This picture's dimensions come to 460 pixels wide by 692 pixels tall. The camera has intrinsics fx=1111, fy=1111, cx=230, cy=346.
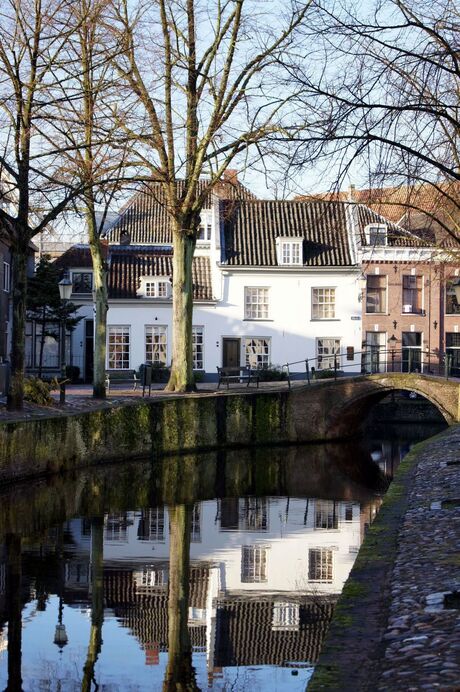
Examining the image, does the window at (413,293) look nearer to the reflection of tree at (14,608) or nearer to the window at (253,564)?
the window at (253,564)

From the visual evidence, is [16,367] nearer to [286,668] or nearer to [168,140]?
[168,140]

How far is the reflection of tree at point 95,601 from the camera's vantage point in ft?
29.3

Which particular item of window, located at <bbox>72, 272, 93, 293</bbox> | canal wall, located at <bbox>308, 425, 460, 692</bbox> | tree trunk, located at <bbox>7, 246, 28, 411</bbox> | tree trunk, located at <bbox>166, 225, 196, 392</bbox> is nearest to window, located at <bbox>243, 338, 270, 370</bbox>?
window, located at <bbox>72, 272, 93, 293</bbox>

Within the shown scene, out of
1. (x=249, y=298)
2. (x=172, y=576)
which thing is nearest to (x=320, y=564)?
(x=172, y=576)

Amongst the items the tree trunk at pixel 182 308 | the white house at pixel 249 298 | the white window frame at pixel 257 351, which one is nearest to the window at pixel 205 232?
the white house at pixel 249 298

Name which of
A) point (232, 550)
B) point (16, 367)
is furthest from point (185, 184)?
point (232, 550)

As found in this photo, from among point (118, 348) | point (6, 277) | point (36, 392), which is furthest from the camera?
point (118, 348)

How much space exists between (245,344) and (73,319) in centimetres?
731

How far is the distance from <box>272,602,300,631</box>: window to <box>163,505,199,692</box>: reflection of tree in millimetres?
876

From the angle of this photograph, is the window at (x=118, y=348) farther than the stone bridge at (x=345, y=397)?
Yes

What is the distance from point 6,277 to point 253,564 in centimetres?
2823

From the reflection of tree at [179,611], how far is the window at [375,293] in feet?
98.3

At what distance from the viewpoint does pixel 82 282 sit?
162ft

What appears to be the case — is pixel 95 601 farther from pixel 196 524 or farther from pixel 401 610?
pixel 196 524
